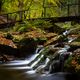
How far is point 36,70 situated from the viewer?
1547cm

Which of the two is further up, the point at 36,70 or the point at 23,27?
the point at 23,27

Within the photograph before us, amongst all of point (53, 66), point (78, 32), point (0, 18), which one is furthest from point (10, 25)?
point (53, 66)

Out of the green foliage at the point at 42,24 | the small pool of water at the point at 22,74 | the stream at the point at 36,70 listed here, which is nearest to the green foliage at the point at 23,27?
the green foliage at the point at 42,24

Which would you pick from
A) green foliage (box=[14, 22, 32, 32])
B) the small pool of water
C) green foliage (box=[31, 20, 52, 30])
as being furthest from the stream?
green foliage (box=[31, 20, 52, 30])

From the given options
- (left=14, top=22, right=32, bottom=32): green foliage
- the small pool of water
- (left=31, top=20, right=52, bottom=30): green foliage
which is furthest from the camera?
(left=31, top=20, right=52, bottom=30): green foliage

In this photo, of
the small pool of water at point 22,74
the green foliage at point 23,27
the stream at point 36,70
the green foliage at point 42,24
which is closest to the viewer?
the small pool of water at point 22,74

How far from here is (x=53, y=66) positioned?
49.0ft

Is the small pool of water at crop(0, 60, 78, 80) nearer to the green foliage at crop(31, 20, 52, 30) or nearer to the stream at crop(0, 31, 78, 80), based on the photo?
the stream at crop(0, 31, 78, 80)

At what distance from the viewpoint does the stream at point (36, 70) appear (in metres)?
14.0

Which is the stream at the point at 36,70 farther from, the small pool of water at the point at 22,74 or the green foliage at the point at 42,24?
the green foliage at the point at 42,24

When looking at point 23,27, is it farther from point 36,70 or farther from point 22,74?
point 22,74

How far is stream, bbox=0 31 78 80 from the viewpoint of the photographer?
46.0 ft

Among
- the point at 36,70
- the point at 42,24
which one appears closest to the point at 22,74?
the point at 36,70

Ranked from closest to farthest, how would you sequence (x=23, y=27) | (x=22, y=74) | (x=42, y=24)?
(x=22, y=74) → (x=23, y=27) → (x=42, y=24)
